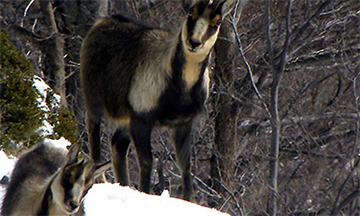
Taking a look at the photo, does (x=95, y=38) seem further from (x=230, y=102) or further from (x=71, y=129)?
(x=230, y=102)

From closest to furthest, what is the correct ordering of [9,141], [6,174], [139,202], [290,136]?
[139,202], [6,174], [9,141], [290,136]

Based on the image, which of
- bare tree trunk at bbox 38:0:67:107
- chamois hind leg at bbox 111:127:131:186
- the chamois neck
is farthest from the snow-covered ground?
bare tree trunk at bbox 38:0:67:107

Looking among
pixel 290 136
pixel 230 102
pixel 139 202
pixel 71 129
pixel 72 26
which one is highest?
pixel 139 202

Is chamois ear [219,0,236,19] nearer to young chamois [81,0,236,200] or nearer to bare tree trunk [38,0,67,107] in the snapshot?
young chamois [81,0,236,200]

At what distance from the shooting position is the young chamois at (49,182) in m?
5.96

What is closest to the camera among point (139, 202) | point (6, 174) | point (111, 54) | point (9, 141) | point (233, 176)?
point (139, 202)

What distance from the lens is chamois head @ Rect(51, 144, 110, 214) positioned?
19.4 feet

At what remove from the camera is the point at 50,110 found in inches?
409

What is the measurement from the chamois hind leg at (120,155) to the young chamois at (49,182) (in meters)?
1.72

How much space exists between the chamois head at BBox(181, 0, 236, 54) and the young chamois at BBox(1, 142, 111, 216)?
146 cm

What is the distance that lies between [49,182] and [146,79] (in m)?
2.30

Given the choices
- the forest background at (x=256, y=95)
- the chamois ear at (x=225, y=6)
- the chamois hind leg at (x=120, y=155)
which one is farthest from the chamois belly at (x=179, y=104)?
the forest background at (x=256, y=95)

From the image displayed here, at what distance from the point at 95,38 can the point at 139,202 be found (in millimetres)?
2572

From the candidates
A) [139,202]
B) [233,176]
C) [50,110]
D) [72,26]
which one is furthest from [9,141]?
[72,26]
